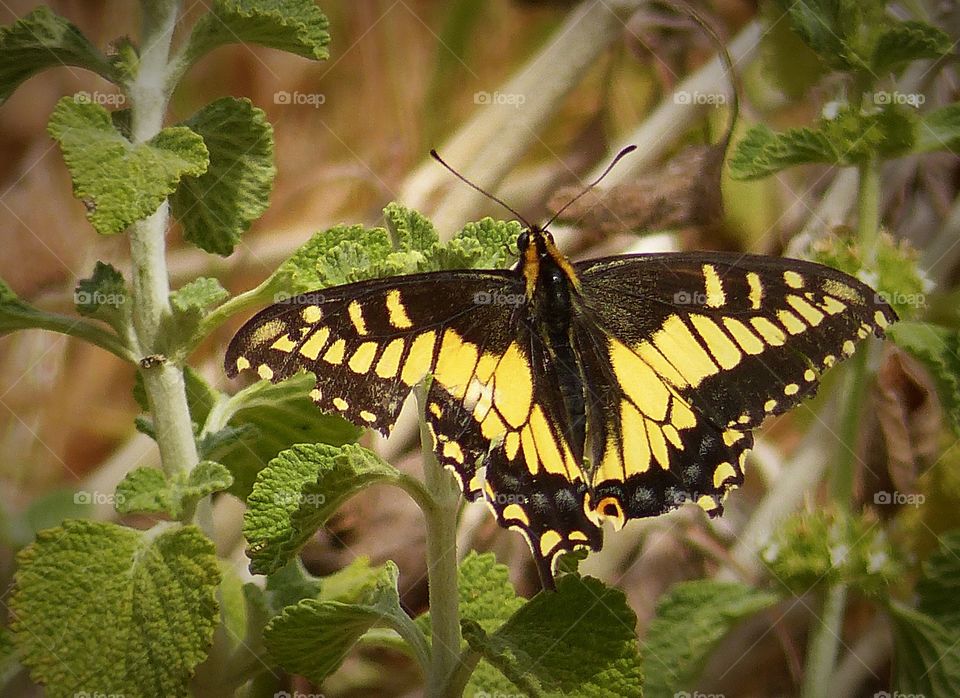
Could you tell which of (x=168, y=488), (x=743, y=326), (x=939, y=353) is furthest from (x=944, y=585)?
(x=168, y=488)

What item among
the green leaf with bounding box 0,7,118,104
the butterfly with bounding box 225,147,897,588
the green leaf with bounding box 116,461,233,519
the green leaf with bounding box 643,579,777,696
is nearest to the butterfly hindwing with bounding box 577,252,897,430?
the butterfly with bounding box 225,147,897,588

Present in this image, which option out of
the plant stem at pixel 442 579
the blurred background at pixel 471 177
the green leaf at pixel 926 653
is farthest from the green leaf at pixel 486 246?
the green leaf at pixel 926 653

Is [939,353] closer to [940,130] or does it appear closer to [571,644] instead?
[940,130]

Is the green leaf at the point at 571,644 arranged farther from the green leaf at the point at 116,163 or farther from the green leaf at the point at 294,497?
the green leaf at the point at 116,163

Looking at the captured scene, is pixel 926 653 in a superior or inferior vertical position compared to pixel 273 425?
inferior

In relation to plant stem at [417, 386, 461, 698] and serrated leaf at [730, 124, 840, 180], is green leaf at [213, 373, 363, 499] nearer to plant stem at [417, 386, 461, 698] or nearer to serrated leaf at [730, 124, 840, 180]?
plant stem at [417, 386, 461, 698]

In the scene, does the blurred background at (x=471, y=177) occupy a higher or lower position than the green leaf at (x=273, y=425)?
higher
